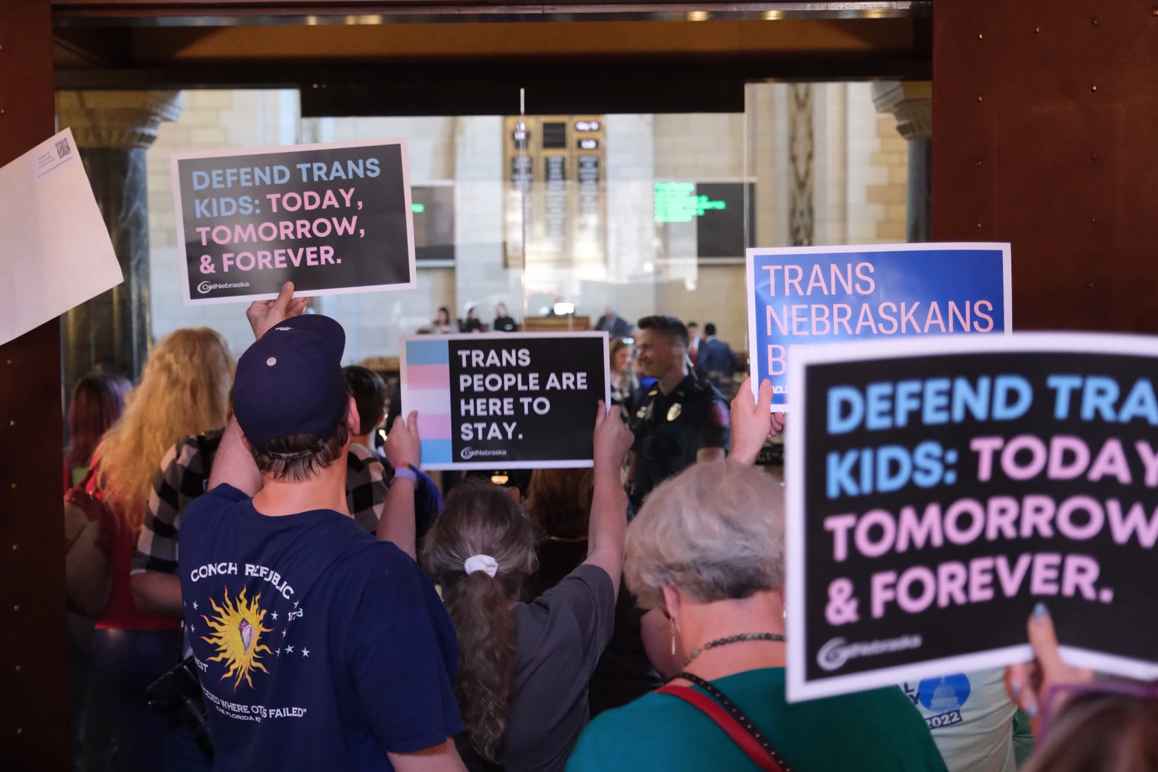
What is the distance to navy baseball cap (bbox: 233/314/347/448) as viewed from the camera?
2.10 m

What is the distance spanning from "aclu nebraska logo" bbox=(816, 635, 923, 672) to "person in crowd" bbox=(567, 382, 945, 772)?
0.82 feet

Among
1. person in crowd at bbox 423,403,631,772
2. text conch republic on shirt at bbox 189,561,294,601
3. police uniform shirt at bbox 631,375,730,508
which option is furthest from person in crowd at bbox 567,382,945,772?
police uniform shirt at bbox 631,375,730,508

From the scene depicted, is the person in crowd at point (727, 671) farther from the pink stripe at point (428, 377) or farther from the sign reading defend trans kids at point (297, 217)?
the pink stripe at point (428, 377)

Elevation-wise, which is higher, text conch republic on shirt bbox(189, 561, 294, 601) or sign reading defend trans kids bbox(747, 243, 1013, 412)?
sign reading defend trans kids bbox(747, 243, 1013, 412)

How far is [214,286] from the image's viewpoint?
3.63m

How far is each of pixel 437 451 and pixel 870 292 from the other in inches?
56.9

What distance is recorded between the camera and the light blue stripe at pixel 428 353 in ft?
13.5

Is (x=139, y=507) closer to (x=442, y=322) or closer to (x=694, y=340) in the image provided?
(x=442, y=322)

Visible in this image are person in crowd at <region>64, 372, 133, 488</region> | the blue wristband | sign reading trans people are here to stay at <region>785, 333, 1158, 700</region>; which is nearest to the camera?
sign reading trans people are here to stay at <region>785, 333, 1158, 700</region>

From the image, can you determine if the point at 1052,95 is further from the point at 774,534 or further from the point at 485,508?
the point at 774,534

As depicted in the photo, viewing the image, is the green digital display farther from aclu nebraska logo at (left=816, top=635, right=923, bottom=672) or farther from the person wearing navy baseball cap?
aclu nebraska logo at (left=816, top=635, right=923, bottom=672)

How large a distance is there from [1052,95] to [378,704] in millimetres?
2500

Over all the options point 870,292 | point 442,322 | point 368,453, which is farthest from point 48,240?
point 442,322

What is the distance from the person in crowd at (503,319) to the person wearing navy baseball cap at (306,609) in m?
Result: 7.85
